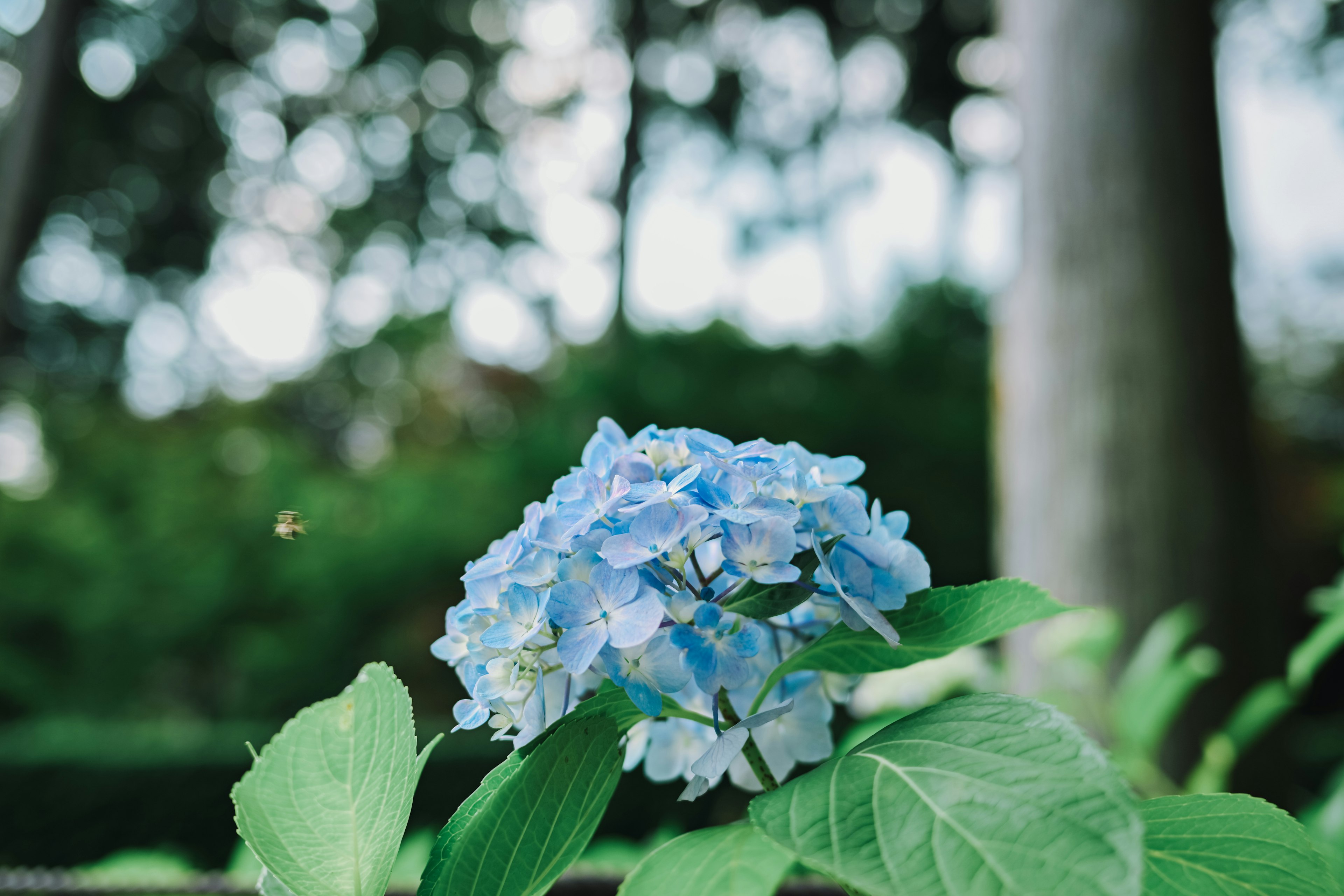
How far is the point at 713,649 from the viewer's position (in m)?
0.58

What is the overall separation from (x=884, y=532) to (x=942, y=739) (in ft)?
0.66

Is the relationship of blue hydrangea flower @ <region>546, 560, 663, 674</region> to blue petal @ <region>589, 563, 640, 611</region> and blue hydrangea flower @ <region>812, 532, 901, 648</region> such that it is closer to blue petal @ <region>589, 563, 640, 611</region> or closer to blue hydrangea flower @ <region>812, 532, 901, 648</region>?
blue petal @ <region>589, 563, 640, 611</region>

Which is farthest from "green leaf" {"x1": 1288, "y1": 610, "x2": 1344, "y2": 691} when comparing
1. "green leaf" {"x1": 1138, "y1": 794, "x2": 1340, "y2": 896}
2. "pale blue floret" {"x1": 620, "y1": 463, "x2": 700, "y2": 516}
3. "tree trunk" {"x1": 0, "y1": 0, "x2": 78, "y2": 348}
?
"tree trunk" {"x1": 0, "y1": 0, "x2": 78, "y2": 348}

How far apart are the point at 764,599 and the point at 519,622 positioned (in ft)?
0.58

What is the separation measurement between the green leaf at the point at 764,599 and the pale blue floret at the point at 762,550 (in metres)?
0.01

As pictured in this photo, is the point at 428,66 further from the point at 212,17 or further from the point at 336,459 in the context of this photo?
the point at 336,459

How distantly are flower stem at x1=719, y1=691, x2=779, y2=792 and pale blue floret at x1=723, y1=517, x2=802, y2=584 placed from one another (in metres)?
0.12

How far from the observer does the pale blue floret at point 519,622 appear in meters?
0.59

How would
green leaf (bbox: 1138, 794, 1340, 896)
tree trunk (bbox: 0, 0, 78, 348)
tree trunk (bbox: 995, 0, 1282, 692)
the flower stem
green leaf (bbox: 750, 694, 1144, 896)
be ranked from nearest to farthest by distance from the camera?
green leaf (bbox: 750, 694, 1144, 896), green leaf (bbox: 1138, 794, 1340, 896), the flower stem, tree trunk (bbox: 995, 0, 1282, 692), tree trunk (bbox: 0, 0, 78, 348)

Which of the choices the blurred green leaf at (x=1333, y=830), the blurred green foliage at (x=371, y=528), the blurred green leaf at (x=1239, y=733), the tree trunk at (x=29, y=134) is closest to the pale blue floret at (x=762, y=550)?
the blurred green leaf at (x=1333, y=830)

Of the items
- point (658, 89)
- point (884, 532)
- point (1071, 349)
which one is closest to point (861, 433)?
point (1071, 349)

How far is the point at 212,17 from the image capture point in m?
11.2

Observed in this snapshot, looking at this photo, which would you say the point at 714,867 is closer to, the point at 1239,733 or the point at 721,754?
the point at 721,754

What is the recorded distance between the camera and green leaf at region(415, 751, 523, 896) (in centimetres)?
57
